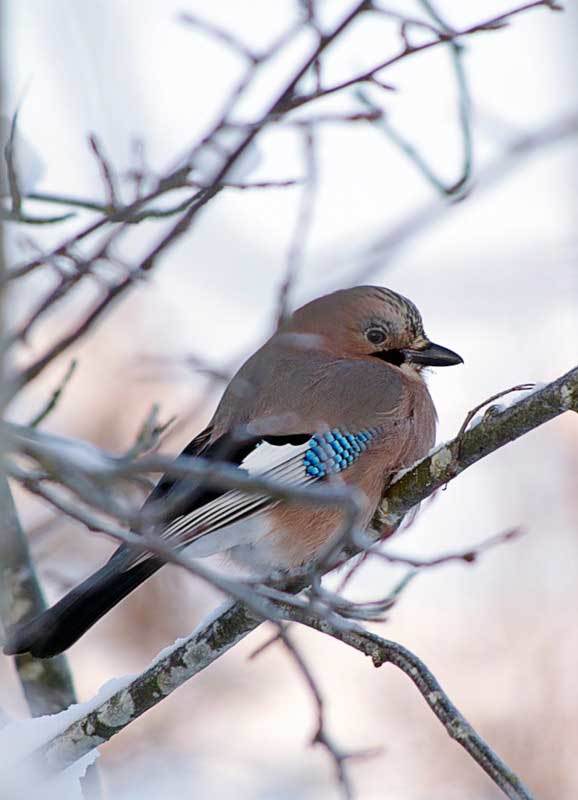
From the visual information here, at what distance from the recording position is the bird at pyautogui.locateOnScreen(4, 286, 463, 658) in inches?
140

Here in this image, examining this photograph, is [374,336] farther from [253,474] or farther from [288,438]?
[253,474]

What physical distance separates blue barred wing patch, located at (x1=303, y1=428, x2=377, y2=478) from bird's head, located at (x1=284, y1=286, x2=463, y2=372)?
54cm

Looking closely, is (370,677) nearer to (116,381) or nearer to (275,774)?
(275,774)

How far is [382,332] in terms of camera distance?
15.0 feet

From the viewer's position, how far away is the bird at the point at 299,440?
3.56m

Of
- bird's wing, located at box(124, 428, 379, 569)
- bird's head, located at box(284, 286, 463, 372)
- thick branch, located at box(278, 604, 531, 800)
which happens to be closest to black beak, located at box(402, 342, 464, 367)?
bird's head, located at box(284, 286, 463, 372)

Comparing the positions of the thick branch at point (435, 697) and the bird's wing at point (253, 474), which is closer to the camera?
the thick branch at point (435, 697)

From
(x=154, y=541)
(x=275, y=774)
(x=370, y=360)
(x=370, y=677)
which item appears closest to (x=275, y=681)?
(x=370, y=677)

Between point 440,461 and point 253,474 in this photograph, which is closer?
point 440,461

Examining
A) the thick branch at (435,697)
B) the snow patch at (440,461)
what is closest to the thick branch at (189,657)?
the snow patch at (440,461)

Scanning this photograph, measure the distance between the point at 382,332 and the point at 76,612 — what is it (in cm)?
159

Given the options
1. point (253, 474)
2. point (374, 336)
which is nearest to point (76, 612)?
point (253, 474)

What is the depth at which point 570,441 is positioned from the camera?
7.23 meters

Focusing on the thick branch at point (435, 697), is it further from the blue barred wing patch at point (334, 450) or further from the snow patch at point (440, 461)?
the blue barred wing patch at point (334, 450)
